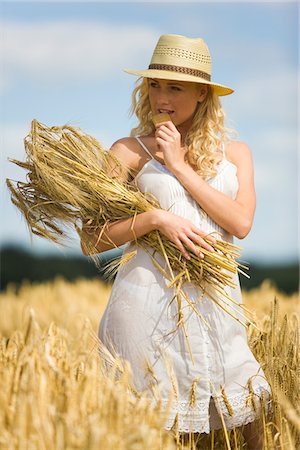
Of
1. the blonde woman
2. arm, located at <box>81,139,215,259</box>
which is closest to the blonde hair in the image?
the blonde woman

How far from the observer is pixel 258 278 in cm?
1201

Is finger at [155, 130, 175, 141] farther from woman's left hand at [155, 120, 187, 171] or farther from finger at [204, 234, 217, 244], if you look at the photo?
finger at [204, 234, 217, 244]

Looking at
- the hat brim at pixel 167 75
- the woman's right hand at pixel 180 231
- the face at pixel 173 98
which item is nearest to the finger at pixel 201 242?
the woman's right hand at pixel 180 231

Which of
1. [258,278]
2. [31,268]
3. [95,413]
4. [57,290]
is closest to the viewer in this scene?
[95,413]

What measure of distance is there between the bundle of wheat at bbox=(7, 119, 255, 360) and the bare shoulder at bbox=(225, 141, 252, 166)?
0.40m

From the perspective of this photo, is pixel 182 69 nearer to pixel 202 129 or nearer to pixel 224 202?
pixel 202 129

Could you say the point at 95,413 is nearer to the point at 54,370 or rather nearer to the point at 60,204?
the point at 54,370

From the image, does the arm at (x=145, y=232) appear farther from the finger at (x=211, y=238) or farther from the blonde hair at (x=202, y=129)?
the blonde hair at (x=202, y=129)

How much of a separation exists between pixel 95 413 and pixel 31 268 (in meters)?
10.8

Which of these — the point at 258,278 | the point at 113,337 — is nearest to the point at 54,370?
the point at 113,337

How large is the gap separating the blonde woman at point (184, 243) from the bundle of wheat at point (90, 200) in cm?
5

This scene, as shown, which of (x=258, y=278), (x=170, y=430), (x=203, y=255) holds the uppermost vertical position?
(x=258, y=278)

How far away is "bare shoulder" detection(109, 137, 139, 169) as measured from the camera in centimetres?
354

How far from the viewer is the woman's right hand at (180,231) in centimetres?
328
